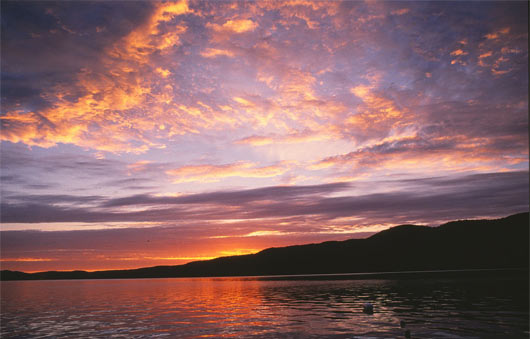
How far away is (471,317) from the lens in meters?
39.2

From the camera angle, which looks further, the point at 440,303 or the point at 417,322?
the point at 440,303

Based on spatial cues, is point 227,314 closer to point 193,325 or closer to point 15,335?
point 193,325

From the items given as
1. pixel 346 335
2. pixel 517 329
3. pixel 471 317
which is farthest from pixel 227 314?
pixel 517 329

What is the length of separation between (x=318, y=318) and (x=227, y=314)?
45.8ft

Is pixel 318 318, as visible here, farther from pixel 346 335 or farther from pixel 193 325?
pixel 193 325

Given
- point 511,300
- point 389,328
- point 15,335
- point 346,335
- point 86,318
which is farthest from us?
point 511,300

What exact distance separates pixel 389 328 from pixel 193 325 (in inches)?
827

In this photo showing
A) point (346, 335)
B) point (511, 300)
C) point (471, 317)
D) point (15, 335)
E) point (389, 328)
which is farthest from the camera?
point (511, 300)

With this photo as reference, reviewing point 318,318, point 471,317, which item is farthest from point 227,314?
point 471,317

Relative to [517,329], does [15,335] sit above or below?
above

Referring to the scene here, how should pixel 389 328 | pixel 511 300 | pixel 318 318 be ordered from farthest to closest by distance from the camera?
pixel 511 300
pixel 318 318
pixel 389 328

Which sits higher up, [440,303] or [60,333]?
[60,333]

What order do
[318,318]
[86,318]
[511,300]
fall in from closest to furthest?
1. [318,318]
2. [86,318]
3. [511,300]

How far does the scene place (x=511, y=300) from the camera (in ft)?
173
